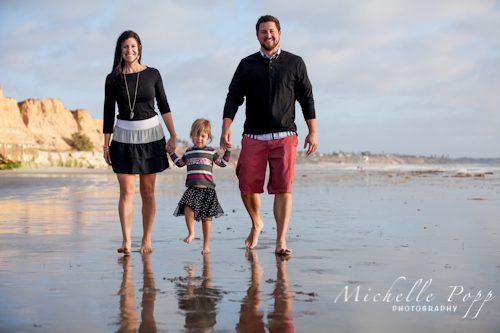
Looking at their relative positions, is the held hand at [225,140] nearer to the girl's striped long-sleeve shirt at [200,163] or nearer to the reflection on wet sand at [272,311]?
the girl's striped long-sleeve shirt at [200,163]

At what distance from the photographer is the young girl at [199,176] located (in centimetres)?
751

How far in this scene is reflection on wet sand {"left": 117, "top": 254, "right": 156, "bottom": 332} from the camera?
389cm

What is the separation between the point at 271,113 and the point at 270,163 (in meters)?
0.54

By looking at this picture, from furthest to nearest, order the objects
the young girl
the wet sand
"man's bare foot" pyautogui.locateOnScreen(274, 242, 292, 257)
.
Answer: the young girl → "man's bare foot" pyautogui.locateOnScreen(274, 242, 292, 257) → the wet sand

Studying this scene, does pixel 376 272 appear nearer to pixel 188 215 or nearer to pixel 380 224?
pixel 188 215

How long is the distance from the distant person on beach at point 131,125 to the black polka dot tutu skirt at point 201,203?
1.25ft

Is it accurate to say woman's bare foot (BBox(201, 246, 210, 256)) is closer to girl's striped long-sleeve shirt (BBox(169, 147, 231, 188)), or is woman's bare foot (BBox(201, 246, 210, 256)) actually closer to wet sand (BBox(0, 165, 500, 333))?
wet sand (BBox(0, 165, 500, 333))

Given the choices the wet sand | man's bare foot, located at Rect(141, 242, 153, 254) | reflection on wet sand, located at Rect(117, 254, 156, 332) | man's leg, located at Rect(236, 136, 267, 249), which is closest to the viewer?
reflection on wet sand, located at Rect(117, 254, 156, 332)

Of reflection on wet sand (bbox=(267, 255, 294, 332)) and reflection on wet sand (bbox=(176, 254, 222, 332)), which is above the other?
reflection on wet sand (bbox=(176, 254, 222, 332))

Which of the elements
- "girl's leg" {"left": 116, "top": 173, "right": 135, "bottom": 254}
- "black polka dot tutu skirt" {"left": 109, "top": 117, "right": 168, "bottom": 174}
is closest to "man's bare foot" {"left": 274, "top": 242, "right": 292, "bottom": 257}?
"black polka dot tutu skirt" {"left": 109, "top": 117, "right": 168, "bottom": 174}

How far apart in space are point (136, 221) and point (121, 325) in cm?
672

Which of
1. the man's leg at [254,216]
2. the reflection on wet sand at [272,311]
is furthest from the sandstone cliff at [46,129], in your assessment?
the reflection on wet sand at [272,311]

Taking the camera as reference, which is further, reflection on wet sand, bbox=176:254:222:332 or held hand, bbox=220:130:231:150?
held hand, bbox=220:130:231:150

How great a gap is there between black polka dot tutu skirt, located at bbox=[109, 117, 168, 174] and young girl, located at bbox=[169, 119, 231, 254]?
342mm
